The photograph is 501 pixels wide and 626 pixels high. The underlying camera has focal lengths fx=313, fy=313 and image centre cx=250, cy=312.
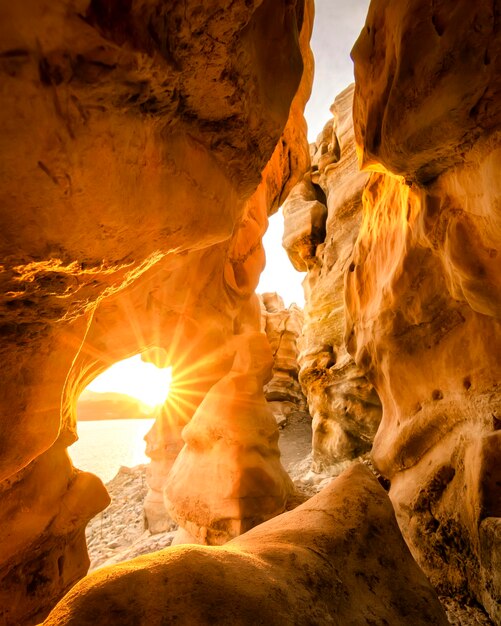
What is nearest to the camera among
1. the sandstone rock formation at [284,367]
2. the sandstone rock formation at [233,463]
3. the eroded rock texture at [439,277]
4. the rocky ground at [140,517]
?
the eroded rock texture at [439,277]

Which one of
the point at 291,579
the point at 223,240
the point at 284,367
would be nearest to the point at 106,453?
the point at 284,367

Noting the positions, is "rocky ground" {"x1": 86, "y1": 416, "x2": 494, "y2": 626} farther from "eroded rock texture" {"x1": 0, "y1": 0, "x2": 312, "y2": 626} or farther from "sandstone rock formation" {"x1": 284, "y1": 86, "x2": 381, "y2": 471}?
"eroded rock texture" {"x1": 0, "y1": 0, "x2": 312, "y2": 626}

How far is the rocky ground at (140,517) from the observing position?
2.90 m

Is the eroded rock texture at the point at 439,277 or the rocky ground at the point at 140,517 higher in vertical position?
the eroded rock texture at the point at 439,277

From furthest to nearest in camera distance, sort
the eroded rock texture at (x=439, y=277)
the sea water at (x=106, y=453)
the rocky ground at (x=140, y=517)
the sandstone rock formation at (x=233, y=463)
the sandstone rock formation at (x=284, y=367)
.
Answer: the sea water at (x=106, y=453) < the sandstone rock formation at (x=284, y=367) < the sandstone rock formation at (x=233, y=463) < the rocky ground at (x=140, y=517) < the eroded rock texture at (x=439, y=277)

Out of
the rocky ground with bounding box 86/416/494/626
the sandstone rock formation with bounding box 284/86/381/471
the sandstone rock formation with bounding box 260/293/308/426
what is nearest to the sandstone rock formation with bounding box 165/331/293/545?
the rocky ground with bounding box 86/416/494/626

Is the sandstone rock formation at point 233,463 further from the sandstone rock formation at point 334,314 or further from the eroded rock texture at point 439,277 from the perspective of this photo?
the sandstone rock formation at point 334,314

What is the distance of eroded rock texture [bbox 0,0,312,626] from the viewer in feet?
4.44

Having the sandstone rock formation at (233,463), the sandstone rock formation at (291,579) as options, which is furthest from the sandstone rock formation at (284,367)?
the sandstone rock formation at (291,579)

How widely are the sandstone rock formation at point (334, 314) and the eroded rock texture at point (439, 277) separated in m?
4.34

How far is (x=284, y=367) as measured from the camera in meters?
17.8

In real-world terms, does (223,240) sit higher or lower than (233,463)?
higher

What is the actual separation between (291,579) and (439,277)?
3.53m

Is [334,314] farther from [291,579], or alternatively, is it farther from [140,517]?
[140,517]
